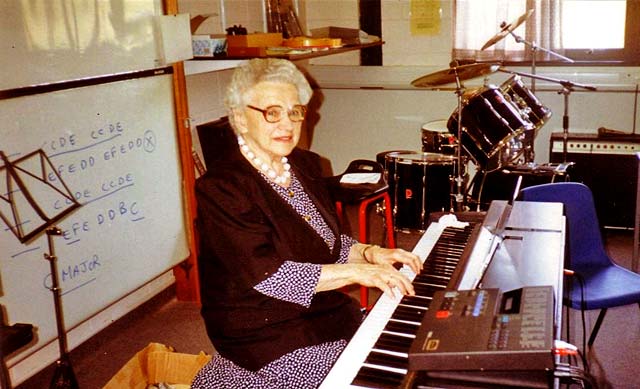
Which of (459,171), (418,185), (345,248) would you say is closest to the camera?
(345,248)

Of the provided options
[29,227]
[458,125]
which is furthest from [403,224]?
[29,227]

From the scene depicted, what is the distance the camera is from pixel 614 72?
Result: 4.64 metres

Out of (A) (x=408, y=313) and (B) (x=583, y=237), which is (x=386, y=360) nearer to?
(A) (x=408, y=313)

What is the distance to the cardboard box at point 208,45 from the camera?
3264 mm

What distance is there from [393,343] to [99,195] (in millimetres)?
1584

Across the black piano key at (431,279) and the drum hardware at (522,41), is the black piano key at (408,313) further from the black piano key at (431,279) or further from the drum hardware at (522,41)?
the drum hardware at (522,41)

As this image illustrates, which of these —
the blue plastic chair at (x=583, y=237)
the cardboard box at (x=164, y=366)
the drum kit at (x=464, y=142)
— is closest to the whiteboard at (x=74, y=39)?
the cardboard box at (x=164, y=366)

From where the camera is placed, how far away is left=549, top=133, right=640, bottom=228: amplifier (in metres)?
4.39

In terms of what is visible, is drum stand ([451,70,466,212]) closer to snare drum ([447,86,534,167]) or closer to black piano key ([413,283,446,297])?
snare drum ([447,86,534,167])

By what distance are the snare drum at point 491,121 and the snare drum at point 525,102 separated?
123mm

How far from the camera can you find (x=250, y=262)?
5.52 ft

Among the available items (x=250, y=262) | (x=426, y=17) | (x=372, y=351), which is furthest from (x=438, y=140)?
(x=372, y=351)

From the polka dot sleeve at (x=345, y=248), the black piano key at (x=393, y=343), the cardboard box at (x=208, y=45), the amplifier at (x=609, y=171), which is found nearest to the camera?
the black piano key at (x=393, y=343)

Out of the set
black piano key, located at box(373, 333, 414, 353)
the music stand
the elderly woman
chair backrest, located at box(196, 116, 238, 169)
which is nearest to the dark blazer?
the elderly woman
